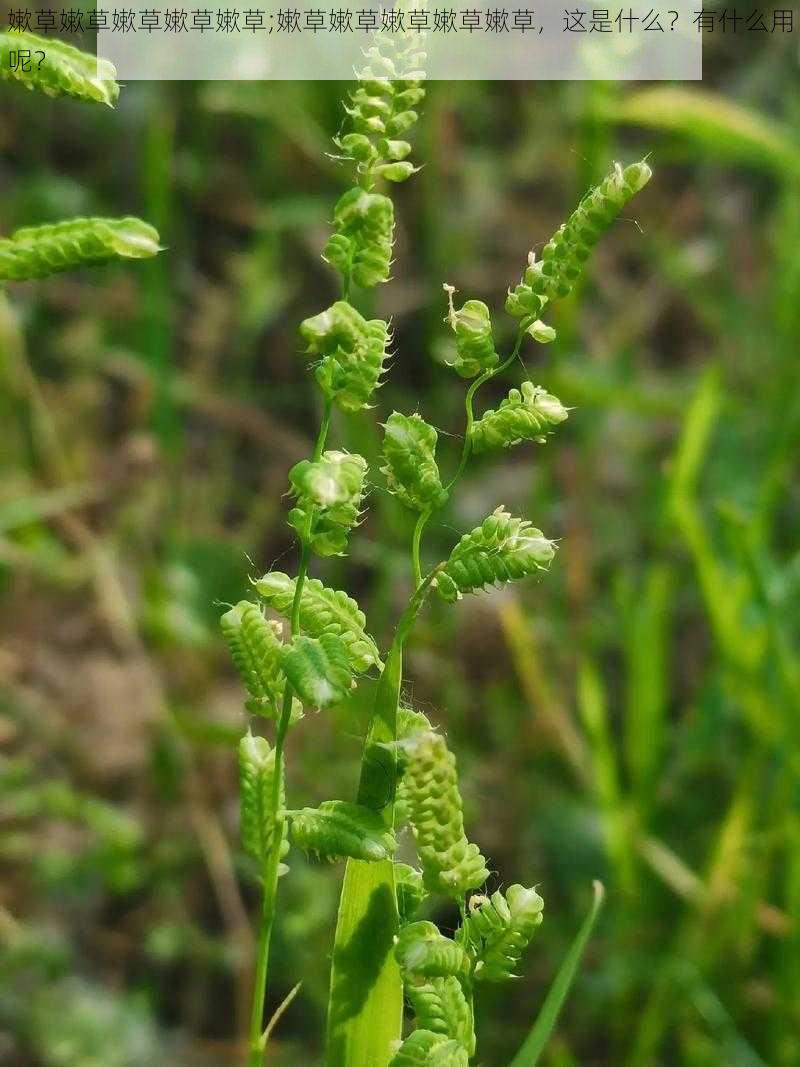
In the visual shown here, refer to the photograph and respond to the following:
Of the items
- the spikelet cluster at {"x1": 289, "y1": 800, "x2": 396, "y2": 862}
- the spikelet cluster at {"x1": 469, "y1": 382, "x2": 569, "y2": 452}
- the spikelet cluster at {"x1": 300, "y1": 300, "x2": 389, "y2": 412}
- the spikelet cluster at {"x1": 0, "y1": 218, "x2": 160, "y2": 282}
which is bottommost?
the spikelet cluster at {"x1": 289, "y1": 800, "x2": 396, "y2": 862}

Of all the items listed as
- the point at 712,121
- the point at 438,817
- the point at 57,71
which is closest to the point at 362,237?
the point at 57,71

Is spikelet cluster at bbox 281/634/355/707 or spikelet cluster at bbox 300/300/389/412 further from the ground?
spikelet cluster at bbox 300/300/389/412

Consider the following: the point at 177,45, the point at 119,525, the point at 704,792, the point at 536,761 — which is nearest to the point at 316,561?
the point at 119,525

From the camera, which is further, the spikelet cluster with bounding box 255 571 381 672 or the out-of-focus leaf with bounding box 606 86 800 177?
the out-of-focus leaf with bounding box 606 86 800 177

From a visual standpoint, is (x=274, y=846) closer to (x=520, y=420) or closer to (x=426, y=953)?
(x=426, y=953)

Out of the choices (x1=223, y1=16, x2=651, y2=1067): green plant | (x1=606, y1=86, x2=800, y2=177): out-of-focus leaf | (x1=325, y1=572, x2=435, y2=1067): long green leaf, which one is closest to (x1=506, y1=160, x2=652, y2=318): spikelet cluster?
(x1=223, y1=16, x2=651, y2=1067): green plant

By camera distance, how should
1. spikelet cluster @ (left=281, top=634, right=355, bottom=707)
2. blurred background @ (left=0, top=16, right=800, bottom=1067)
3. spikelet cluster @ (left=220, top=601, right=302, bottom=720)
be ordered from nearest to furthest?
spikelet cluster @ (left=281, top=634, right=355, bottom=707) → spikelet cluster @ (left=220, top=601, right=302, bottom=720) → blurred background @ (left=0, top=16, right=800, bottom=1067)

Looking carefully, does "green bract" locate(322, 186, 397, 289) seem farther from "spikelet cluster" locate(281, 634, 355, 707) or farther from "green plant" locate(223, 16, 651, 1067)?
"spikelet cluster" locate(281, 634, 355, 707)

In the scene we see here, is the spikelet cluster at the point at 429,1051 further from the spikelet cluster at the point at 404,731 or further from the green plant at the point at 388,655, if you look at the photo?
the spikelet cluster at the point at 404,731
